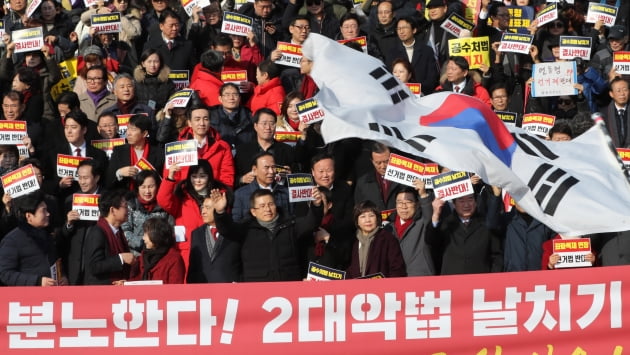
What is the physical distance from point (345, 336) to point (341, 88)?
1.85m

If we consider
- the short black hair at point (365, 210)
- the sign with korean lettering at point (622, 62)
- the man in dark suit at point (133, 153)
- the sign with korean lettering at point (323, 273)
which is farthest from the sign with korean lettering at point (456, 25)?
the sign with korean lettering at point (323, 273)

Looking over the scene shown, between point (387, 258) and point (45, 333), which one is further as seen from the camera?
point (387, 258)

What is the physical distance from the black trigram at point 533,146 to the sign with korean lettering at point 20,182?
16.0 ft

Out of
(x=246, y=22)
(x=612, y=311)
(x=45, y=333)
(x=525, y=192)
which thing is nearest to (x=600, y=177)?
(x=525, y=192)

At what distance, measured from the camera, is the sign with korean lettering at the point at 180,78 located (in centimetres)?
1562

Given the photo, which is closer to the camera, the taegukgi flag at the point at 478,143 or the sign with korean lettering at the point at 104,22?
the taegukgi flag at the point at 478,143

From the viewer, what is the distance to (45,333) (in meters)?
10.5

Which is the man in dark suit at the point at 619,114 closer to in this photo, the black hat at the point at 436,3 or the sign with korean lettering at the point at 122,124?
the black hat at the point at 436,3

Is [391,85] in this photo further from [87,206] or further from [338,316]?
[87,206]

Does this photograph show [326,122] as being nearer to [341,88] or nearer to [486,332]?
[341,88]

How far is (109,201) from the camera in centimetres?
1237

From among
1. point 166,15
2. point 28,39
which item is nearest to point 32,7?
point 28,39

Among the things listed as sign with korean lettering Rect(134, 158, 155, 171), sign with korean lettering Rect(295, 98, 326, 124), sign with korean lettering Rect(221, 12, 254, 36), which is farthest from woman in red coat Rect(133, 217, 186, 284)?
sign with korean lettering Rect(221, 12, 254, 36)

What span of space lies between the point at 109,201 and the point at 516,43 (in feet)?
18.6
